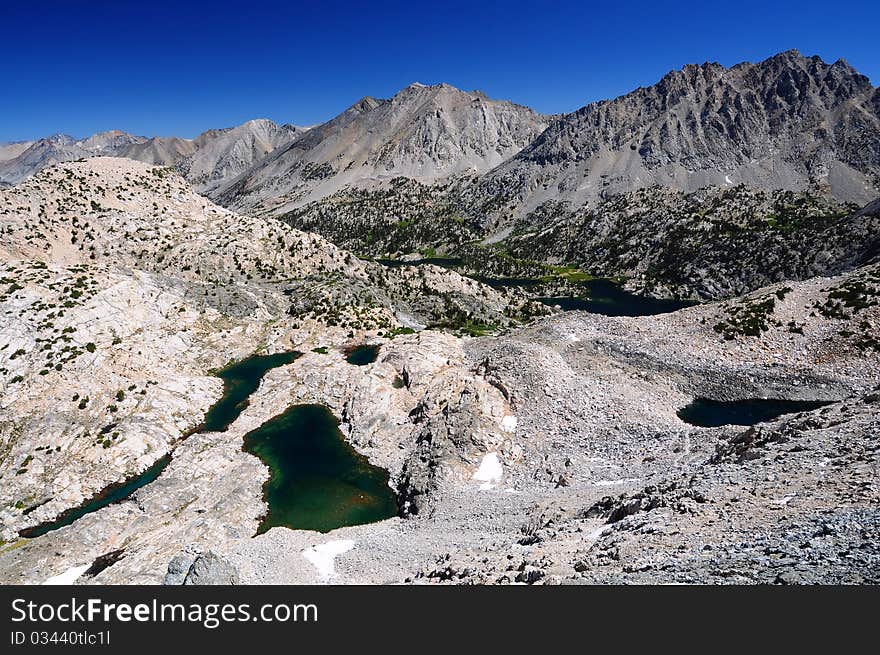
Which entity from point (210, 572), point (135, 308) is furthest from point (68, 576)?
point (135, 308)

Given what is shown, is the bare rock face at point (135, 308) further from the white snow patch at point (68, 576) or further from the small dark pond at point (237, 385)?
the white snow patch at point (68, 576)

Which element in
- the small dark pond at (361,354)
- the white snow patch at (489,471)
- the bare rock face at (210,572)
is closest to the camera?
the bare rock face at (210,572)

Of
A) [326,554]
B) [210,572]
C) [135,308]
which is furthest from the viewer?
[135,308]

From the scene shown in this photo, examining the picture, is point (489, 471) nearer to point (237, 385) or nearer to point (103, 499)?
point (103, 499)

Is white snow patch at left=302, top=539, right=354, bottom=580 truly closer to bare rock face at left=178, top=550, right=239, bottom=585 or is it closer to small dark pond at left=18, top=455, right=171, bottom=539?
bare rock face at left=178, top=550, right=239, bottom=585

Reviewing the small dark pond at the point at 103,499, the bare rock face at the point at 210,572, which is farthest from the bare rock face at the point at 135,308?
the bare rock face at the point at 210,572
